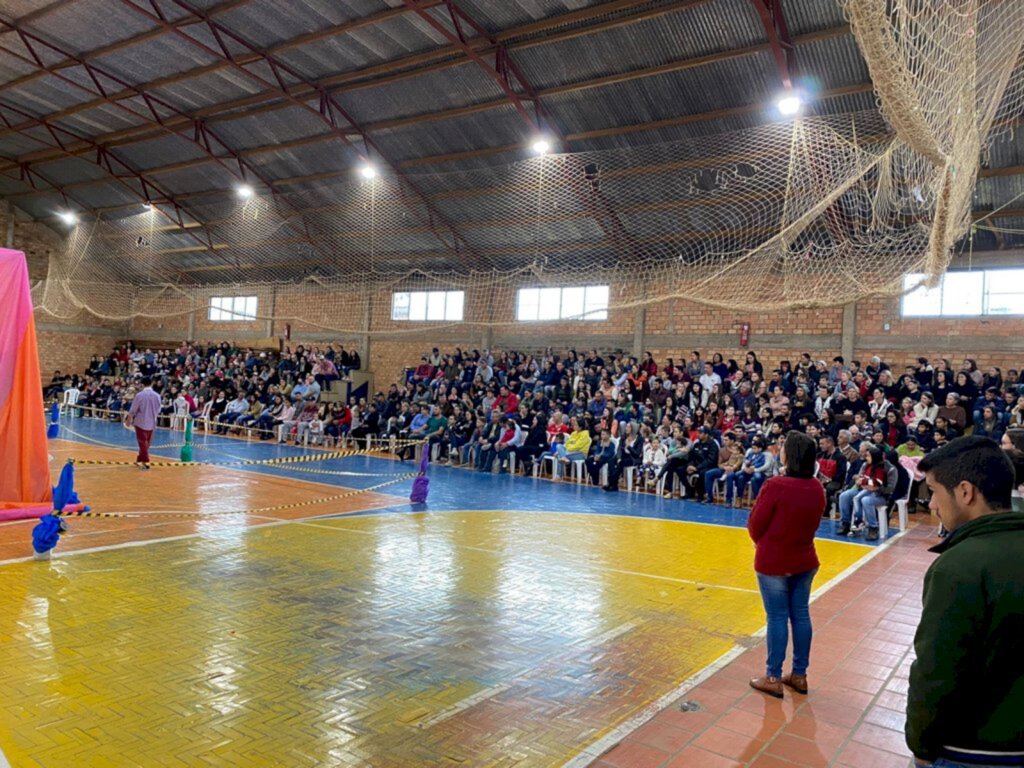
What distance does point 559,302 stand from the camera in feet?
68.6

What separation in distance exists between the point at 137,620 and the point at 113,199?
90.8ft

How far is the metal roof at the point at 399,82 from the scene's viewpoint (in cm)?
1354

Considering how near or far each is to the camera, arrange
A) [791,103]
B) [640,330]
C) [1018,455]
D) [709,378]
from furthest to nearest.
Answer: [640,330]
[709,378]
[791,103]
[1018,455]

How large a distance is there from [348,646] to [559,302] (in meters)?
16.8

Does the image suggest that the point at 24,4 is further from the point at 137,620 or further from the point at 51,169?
the point at 137,620

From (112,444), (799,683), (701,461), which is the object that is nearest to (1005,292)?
A: (701,461)

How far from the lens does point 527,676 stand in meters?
4.43

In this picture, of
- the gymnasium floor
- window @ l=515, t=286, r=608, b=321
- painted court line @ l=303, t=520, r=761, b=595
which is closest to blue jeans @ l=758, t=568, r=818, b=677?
the gymnasium floor

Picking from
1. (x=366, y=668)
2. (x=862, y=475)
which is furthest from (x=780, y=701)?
(x=862, y=475)

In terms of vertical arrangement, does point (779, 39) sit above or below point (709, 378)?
above

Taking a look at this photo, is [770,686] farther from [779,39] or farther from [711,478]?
[779,39]

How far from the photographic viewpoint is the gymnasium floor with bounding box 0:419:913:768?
355 centimetres

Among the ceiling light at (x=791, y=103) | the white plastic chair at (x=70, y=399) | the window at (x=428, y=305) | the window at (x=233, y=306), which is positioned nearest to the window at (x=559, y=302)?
the window at (x=428, y=305)

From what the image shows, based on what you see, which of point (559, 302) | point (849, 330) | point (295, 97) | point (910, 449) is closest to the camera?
point (910, 449)
